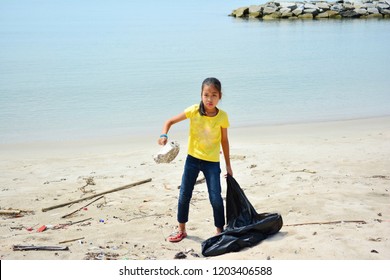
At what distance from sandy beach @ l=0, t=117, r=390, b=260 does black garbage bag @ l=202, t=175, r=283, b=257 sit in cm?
11

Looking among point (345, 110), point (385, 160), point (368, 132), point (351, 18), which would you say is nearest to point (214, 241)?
point (385, 160)

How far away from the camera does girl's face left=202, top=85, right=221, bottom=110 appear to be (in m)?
4.77

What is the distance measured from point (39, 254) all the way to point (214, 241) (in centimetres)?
162

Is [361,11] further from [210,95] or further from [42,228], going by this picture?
[42,228]

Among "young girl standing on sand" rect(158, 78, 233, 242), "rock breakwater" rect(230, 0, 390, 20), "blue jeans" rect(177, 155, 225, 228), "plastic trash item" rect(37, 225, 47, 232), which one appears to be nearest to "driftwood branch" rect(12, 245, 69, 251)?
"plastic trash item" rect(37, 225, 47, 232)

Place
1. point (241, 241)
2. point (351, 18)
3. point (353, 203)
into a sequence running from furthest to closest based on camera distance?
point (351, 18), point (353, 203), point (241, 241)

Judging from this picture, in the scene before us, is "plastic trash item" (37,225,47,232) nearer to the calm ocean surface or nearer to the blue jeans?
the blue jeans

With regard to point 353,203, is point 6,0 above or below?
above

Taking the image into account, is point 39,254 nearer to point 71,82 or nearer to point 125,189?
point 125,189

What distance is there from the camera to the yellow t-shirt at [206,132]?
4.90 m

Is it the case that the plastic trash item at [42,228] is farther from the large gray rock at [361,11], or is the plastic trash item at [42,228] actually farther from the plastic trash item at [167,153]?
the large gray rock at [361,11]

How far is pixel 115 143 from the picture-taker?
11086 mm

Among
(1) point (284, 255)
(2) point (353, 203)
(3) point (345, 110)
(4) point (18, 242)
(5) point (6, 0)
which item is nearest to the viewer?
(1) point (284, 255)

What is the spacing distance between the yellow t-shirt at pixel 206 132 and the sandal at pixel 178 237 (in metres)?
0.84
